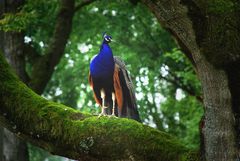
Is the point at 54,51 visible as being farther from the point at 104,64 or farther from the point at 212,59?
the point at 212,59

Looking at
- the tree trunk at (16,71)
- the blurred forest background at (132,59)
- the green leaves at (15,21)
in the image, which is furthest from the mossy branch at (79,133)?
the blurred forest background at (132,59)

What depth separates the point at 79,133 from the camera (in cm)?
565

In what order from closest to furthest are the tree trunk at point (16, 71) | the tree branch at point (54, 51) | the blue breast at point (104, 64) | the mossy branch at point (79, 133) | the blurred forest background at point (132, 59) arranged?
the mossy branch at point (79, 133)
the blue breast at point (104, 64)
the tree trunk at point (16, 71)
the tree branch at point (54, 51)
the blurred forest background at point (132, 59)

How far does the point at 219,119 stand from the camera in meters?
5.62

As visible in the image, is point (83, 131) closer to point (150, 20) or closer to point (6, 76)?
→ point (6, 76)

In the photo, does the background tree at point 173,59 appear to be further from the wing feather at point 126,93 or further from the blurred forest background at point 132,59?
the wing feather at point 126,93

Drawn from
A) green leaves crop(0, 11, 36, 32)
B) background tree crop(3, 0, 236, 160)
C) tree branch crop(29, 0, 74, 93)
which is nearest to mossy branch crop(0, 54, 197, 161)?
background tree crop(3, 0, 236, 160)

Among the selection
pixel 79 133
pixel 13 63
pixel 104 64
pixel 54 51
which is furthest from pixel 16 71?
pixel 79 133

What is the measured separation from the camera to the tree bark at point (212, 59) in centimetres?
561

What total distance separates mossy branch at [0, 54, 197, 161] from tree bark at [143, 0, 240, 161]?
36cm

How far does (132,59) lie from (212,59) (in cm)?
Answer: 788

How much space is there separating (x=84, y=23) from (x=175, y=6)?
9.06 m

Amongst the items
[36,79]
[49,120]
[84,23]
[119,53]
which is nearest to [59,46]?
[36,79]

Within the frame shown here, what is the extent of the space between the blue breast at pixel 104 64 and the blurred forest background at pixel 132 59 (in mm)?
5194
